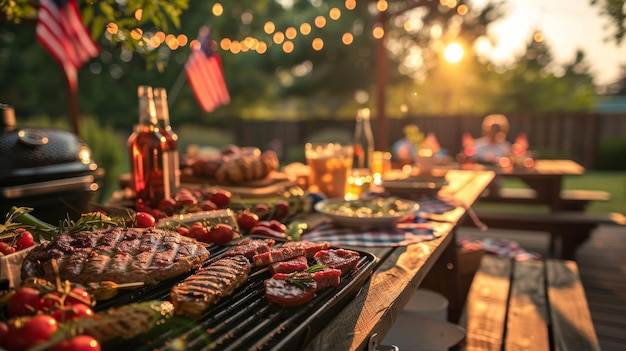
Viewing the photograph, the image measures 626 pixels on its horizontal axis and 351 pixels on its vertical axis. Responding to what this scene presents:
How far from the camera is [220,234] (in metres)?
1.86

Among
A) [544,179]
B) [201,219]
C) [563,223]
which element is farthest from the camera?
[544,179]

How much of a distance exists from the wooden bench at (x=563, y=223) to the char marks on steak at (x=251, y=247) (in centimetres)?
482

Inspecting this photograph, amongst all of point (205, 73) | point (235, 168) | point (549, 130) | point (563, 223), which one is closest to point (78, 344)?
point (235, 168)

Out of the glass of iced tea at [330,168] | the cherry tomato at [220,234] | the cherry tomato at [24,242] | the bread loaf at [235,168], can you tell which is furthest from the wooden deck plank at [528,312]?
the cherry tomato at [24,242]

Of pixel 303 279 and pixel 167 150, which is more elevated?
pixel 167 150


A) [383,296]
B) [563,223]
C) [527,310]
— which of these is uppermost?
[383,296]

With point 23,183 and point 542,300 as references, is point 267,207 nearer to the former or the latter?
point 23,183

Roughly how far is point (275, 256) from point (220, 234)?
0.42 metres

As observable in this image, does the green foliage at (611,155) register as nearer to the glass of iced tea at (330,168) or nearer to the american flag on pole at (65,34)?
the glass of iced tea at (330,168)

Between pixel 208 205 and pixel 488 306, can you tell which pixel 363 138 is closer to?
pixel 488 306

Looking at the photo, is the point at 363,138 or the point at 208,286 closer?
the point at 208,286

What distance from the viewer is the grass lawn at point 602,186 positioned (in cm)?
1025

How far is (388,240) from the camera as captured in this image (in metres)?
2.17

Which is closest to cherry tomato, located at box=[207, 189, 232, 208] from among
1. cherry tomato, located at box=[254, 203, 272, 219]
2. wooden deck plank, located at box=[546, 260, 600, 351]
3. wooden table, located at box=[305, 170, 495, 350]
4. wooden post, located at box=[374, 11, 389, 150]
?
cherry tomato, located at box=[254, 203, 272, 219]
